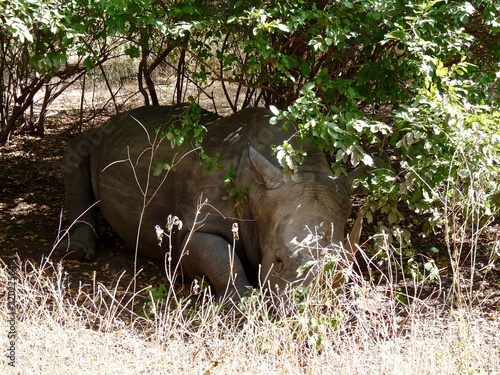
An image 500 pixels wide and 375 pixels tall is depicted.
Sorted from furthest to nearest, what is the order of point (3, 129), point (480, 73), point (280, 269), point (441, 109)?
point (3, 129) → point (480, 73) → point (280, 269) → point (441, 109)

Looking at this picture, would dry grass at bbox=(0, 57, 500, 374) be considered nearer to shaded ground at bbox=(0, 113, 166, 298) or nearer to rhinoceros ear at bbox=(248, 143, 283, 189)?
shaded ground at bbox=(0, 113, 166, 298)

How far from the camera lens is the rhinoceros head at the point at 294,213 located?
17.8 ft

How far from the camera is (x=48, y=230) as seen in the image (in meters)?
8.10

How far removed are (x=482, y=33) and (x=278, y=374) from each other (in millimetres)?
4853

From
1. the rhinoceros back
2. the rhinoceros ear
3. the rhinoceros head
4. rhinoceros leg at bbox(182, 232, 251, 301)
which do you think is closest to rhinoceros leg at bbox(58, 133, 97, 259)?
the rhinoceros back

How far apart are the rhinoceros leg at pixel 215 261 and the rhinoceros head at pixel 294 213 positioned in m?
0.35

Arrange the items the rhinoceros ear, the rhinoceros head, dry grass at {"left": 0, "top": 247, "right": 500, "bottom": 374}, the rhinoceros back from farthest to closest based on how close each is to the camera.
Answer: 1. the rhinoceros back
2. the rhinoceros ear
3. the rhinoceros head
4. dry grass at {"left": 0, "top": 247, "right": 500, "bottom": 374}

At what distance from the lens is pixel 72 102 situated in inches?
556

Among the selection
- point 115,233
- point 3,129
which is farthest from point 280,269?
point 3,129

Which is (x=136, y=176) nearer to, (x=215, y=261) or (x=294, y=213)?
(x=215, y=261)

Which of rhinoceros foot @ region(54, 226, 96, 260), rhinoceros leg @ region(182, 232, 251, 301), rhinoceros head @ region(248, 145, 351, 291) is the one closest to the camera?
rhinoceros head @ region(248, 145, 351, 291)

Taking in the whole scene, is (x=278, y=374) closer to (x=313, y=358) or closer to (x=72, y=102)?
(x=313, y=358)

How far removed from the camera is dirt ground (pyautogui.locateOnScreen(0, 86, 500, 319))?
272 inches

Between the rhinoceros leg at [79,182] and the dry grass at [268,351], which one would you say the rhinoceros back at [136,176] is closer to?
the rhinoceros leg at [79,182]
